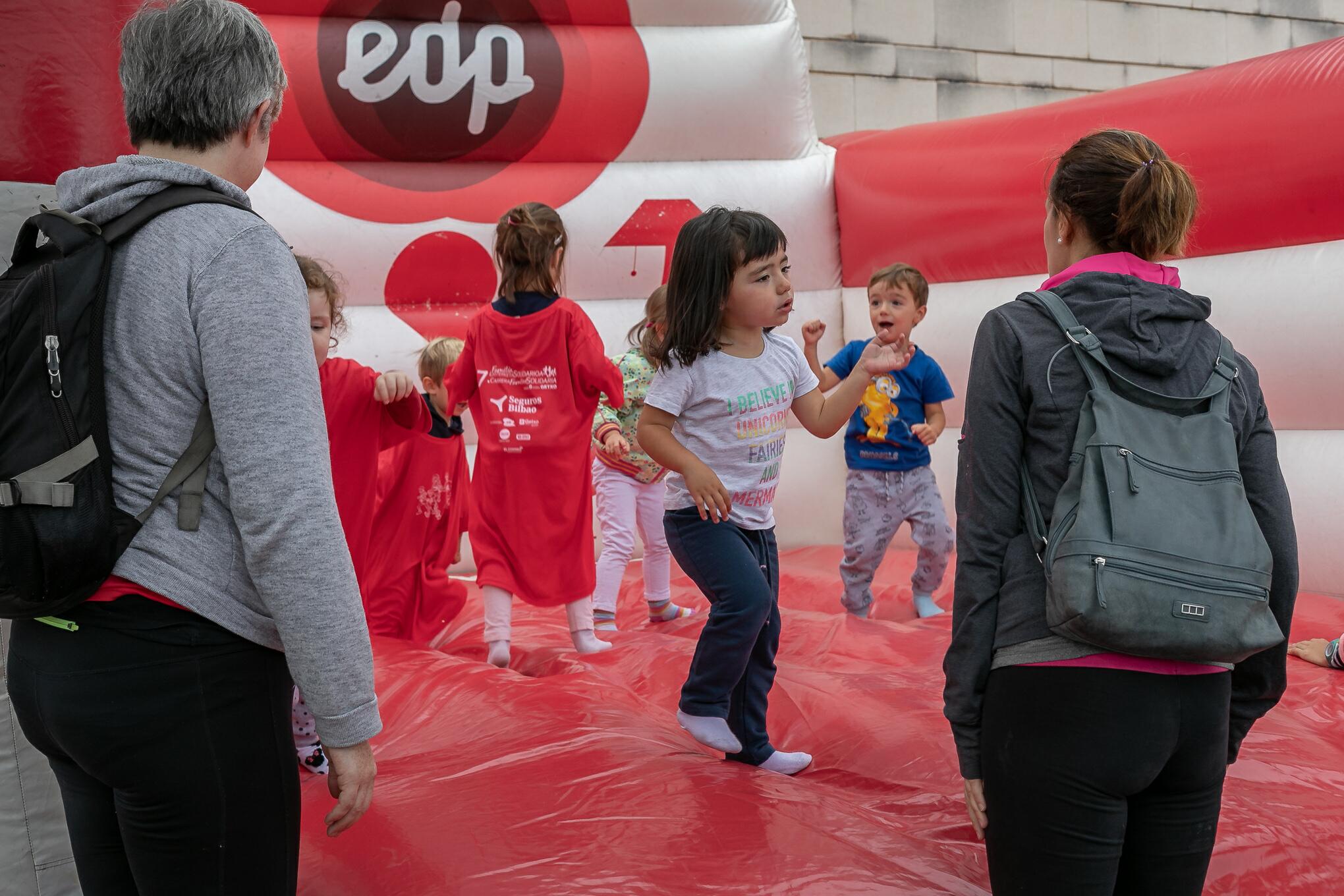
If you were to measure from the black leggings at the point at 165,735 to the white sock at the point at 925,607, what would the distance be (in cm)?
251

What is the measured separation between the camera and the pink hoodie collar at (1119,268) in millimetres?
1303

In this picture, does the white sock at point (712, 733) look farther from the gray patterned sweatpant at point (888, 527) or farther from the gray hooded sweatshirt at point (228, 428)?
the gray patterned sweatpant at point (888, 527)

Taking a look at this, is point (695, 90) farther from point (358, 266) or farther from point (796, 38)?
point (358, 266)

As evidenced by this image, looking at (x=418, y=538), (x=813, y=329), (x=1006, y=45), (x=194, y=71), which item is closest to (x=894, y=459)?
(x=813, y=329)

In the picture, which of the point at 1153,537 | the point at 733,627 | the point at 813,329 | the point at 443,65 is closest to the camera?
the point at 1153,537

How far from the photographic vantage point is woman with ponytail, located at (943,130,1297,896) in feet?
3.90

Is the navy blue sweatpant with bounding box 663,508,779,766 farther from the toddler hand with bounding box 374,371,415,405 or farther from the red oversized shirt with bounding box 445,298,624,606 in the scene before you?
the red oversized shirt with bounding box 445,298,624,606

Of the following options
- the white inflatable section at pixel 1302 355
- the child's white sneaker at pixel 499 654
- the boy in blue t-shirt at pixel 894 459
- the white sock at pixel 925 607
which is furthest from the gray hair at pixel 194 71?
the white inflatable section at pixel 1302 355

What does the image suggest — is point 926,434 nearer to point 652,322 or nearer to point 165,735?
point 652,322

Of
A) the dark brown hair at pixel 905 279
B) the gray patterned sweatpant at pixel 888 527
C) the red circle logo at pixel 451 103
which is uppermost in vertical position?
the red circle logo at pixel 451 103

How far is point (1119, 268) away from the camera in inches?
51.3

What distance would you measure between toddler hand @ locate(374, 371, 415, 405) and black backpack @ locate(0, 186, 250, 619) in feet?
4.29

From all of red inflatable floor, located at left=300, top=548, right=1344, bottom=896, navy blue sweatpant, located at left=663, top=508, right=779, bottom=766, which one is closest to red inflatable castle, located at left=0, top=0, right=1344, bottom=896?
red inflatable floor, located at left=300, top=548, right=1344, bottom=896

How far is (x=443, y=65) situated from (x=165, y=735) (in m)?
3.25
